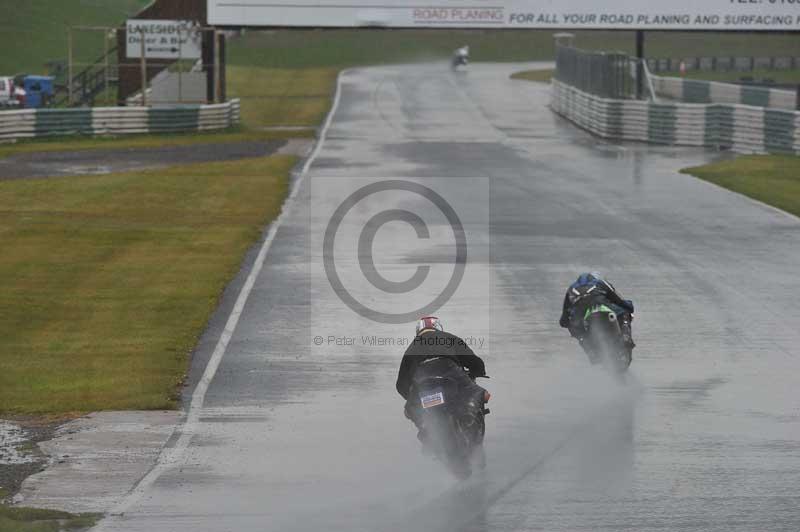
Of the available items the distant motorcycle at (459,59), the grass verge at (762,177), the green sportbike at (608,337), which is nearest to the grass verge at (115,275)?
the green sportbike at (608,337)

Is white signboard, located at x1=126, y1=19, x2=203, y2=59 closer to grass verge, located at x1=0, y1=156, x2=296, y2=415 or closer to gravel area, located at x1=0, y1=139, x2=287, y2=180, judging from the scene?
gravel area, located at x1=0, y1=139, x2=287, y2=180

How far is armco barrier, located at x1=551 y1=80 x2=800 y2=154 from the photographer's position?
44406mm

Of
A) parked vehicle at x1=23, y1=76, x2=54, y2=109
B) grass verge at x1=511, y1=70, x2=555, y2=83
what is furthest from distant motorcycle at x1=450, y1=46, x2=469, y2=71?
parked vehicle at x1=23, y1=76, x2=54, y2=109

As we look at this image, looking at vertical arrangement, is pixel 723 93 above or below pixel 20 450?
above

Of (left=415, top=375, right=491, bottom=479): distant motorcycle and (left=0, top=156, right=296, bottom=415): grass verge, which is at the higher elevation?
(left=415, top=375, right=491, bottom=479): distant motorcycle

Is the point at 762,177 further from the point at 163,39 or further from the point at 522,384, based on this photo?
the point at 163,39

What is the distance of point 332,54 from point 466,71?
1570cm

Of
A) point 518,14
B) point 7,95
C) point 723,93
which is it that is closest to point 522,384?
point 518,14

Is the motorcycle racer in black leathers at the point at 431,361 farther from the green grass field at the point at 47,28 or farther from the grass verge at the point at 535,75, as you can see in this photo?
the grass verge at the point at 535,75

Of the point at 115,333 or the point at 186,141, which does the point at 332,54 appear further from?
the point at 115,333

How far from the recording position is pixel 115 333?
19.1 m

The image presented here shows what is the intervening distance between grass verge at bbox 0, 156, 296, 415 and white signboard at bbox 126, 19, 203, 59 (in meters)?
15.8

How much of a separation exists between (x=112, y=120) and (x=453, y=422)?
40.7m

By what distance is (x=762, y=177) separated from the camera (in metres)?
38.1
